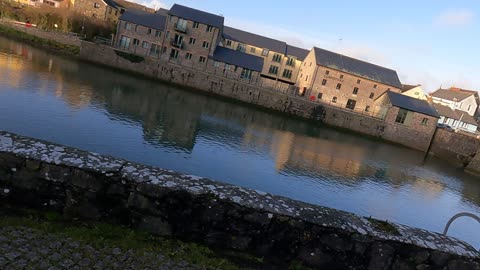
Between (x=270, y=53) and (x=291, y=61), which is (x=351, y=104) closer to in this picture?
(x=291, y=61)

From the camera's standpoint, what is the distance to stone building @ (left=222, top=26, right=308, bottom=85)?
3120 inches

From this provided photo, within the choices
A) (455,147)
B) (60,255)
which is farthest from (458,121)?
(60,255)

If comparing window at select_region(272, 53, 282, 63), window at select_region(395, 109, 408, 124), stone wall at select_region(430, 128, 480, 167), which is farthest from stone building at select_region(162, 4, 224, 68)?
stone wall at select_region(430, 128, 480, 167)

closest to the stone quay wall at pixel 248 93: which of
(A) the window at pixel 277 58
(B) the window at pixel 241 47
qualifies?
(B) the window at pixel 241 47

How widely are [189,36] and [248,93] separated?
16.3 meters

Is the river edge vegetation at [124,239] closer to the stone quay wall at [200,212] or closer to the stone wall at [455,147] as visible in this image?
the stone quay wall at [200,212]

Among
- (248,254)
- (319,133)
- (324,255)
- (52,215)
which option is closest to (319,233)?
(324,255)

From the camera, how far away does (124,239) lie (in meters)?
4.19

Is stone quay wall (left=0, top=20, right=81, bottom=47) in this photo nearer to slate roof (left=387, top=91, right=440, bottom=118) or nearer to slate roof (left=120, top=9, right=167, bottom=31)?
slate roof (left=120, top=9, right=167, bottom=31)

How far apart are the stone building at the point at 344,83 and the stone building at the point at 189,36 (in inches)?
820

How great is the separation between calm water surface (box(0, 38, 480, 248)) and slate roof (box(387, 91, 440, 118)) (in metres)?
18.1

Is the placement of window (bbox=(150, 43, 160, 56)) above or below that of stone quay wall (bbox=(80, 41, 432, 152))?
above

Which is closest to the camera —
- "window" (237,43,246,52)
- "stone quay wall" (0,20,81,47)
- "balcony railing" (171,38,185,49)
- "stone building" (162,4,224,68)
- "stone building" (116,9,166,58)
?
"stone building" (162,4,224,68)

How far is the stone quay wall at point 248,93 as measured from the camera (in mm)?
54375
